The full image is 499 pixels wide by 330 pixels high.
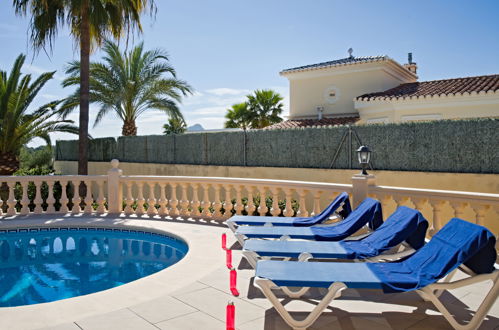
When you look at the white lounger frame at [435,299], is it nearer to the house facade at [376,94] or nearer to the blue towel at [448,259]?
the blue towel at [448,259]

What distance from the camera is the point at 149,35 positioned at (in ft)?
50.2

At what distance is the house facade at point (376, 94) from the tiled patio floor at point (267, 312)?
1385 centimetres

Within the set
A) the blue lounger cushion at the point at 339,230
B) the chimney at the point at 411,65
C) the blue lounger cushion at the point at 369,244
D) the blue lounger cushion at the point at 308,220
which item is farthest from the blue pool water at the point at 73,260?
the chimney at the point at 411,65

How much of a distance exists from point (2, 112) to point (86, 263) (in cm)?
1317

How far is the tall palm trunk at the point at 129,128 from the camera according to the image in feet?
77.8

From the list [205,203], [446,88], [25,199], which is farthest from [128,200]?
[446,88]

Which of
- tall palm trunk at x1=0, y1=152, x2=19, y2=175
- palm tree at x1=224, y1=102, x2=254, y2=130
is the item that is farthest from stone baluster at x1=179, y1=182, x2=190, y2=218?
palm tree at x1=224, y1=102, x2=254, y2=130

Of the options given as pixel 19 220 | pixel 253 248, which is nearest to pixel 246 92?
pixel 19 220

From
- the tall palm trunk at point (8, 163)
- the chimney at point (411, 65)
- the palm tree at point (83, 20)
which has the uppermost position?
the chimney at point (411, 65)

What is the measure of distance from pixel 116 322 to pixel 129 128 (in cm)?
2103

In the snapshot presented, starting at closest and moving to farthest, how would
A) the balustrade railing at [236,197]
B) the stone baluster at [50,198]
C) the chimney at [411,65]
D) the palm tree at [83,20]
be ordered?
the balustrade railing at [236,197]
the stone baluster at [50,198]
the palm tree at [83,20]
the chimney at [411,65]

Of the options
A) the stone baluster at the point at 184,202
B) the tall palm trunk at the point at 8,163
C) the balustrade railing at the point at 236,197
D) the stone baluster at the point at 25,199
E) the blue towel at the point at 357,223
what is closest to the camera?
the blue towel at the point at 357,223

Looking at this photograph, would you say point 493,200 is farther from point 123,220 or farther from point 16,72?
point 16,72

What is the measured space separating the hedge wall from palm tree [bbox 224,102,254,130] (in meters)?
9.62
